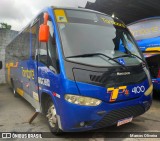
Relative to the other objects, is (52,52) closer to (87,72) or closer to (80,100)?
(87,72)

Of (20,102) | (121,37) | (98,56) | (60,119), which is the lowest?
(20,102)

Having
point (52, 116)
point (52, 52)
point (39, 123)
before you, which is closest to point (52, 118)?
point (52, 116)

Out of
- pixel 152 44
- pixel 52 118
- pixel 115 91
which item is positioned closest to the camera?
pixel 115 91

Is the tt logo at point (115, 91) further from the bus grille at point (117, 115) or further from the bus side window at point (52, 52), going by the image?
the bus side window at point (52, 52)

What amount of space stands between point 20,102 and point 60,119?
15.4ft

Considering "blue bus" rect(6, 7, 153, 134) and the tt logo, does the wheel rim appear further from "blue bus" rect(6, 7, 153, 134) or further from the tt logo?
the tt logo

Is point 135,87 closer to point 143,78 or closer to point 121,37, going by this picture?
point 143,78

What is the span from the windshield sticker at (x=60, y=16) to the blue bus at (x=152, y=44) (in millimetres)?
2975

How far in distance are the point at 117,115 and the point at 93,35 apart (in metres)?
1.56

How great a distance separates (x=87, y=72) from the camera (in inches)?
165

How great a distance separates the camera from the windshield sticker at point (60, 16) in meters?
4.87

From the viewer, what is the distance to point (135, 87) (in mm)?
4582

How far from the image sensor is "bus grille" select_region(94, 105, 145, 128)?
14.1 feet

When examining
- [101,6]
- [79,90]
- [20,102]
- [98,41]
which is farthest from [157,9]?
[79,90]
